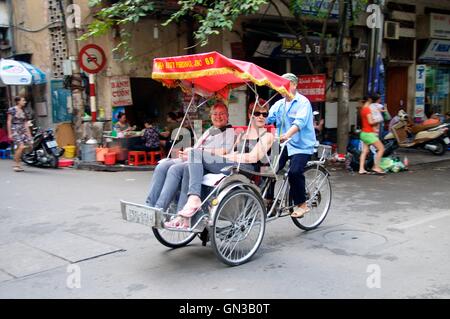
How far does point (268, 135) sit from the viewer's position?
515 cm

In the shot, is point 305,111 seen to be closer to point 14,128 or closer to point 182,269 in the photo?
point 182,269

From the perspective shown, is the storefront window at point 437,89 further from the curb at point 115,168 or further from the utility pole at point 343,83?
the curb at point 115,168

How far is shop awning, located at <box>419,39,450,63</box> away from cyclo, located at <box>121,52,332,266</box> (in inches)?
542

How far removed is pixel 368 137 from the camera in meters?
10.4

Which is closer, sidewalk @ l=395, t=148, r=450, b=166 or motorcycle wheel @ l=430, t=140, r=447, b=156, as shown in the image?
sidewalk @ l=395, t=148, r=450, b=166

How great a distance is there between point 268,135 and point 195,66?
1.11 m

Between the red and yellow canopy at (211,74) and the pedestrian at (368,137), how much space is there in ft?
19.0

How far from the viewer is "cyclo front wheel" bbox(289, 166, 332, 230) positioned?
598 centimetres

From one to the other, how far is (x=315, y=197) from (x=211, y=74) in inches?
93.0

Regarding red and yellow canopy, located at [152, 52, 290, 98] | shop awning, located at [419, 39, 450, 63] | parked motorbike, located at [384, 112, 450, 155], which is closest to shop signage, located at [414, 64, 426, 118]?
shop awning, located at [419, 39, 450, 63]

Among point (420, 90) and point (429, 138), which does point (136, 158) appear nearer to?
point (429, 138)

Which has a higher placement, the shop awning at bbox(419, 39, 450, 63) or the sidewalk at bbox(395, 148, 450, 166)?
the shop awning at bbox(419, 39, 450, 63)

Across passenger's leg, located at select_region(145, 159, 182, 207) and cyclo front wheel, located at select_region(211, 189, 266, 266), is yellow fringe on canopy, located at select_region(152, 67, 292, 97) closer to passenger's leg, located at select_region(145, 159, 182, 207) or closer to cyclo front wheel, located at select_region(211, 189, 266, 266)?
passenger's leg, located at select_region(145, 159, 182, 207)

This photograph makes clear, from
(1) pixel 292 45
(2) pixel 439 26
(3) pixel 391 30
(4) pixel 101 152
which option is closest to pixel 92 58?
(4) pixel 101 152
